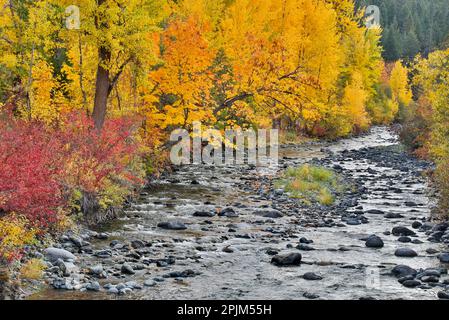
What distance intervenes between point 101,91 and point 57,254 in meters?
9.41

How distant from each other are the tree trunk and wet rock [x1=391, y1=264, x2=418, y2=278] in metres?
11.8

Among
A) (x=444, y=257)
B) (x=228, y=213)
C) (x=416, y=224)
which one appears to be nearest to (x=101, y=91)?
(x=228, y=213)

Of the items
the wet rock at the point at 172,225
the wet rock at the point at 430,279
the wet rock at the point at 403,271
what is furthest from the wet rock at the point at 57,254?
the wet rock at the point at 430,279

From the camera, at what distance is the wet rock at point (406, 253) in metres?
13.6

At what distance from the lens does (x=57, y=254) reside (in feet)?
39.5

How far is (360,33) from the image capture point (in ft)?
198

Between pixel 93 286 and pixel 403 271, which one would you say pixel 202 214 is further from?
pixel 93 286

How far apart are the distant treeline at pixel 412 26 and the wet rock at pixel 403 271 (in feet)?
352

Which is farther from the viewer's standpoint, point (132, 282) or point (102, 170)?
point (102, 170)

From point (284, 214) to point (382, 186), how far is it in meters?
8.83
